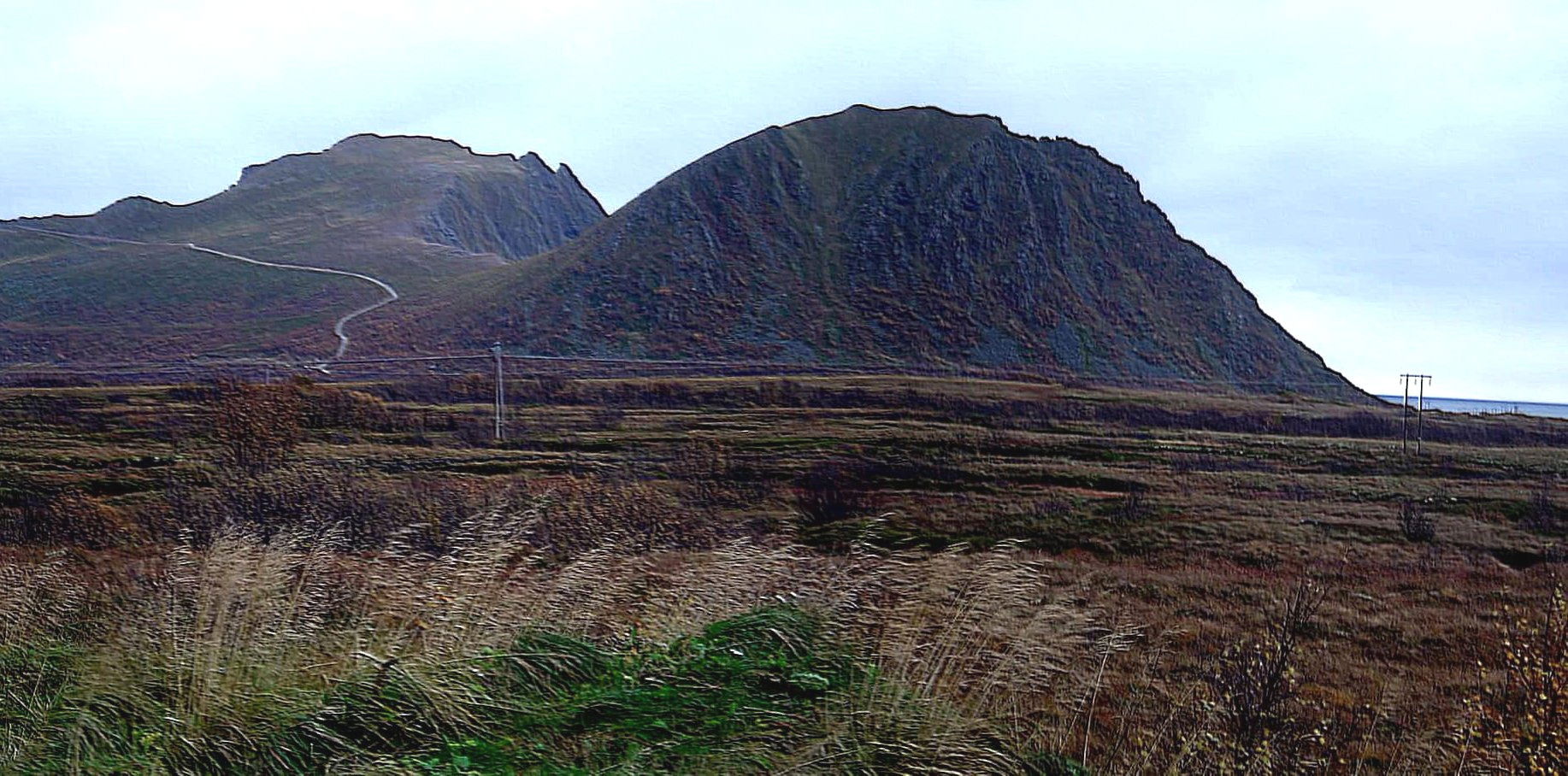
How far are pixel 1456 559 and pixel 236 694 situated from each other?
2063cm

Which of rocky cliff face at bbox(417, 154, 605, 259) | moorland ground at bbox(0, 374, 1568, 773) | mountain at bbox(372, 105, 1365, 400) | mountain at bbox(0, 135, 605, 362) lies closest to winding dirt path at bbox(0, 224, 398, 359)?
mountain at bbox(0, 135, 605, 362)

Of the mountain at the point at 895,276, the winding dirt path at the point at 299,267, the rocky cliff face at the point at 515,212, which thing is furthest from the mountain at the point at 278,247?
the mountain at the point at 895,276

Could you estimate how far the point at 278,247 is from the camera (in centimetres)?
11269

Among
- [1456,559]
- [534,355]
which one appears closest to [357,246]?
[534,355]

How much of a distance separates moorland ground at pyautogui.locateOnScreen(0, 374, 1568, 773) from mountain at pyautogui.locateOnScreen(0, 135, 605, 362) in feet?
183

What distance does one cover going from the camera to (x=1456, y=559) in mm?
19828

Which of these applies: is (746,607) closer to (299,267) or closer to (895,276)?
(895,276)

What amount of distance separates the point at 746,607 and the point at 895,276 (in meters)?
82.9

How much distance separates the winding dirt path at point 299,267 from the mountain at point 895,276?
2941 millimetres

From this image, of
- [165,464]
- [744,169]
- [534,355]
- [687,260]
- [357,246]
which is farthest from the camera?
[357,246]

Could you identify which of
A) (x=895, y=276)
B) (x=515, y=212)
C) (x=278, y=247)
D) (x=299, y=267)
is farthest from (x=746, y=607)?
(x=515, y=212)

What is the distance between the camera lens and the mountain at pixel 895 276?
8044 cm

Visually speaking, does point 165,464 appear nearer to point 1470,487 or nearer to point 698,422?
point 698,422

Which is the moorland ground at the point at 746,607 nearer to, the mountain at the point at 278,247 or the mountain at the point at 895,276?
the mountain at the point at 895,276
